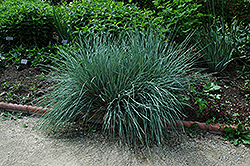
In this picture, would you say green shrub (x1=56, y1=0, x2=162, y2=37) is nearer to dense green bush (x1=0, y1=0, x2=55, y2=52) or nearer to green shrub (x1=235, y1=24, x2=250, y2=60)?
dense green bush (x1=0, y1=0, x2=55, y2=52)

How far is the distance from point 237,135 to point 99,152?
157 cm

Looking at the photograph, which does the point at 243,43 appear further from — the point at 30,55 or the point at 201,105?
the point at 30,55

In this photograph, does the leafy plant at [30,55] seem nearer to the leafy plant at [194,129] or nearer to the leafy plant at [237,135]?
the leafy plant at [194,129]

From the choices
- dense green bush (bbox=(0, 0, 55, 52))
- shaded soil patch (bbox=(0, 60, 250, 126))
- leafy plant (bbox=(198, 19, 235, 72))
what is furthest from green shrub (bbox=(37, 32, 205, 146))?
dense green bush (bbox=(0, 0, 55, 52))

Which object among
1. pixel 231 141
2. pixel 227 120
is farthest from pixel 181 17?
pixel 231 141

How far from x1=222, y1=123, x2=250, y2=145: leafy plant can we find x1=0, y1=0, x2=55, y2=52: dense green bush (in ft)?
10.7

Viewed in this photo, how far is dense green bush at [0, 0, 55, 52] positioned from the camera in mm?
4375

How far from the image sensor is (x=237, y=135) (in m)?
2.84

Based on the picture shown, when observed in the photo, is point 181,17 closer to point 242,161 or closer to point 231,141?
point 231,141

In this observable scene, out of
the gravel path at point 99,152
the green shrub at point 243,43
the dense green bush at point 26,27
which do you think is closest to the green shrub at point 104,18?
the dense green bush at point 26,27

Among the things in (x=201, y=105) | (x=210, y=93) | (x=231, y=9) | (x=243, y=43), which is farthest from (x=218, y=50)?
(x=231, y=9)

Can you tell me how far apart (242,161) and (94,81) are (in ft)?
5.73

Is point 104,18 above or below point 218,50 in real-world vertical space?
above

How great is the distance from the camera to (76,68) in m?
2.83
